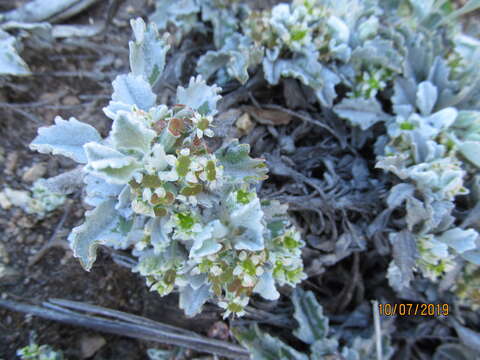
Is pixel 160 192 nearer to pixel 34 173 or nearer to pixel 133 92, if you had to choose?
pixel 133 92

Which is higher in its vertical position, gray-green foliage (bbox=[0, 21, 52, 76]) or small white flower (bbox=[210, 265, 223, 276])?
gray-green foliage (bbox=[0, 21, 52, 76])

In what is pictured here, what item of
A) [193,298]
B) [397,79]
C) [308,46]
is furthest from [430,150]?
[193,298]

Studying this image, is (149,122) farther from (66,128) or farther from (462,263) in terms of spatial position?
(462,263)

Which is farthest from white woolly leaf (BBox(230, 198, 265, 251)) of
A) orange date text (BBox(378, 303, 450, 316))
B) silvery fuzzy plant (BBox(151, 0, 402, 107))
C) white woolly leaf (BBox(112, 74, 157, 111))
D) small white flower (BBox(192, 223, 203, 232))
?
orange date text (BBox(378, 303, 450, 316))

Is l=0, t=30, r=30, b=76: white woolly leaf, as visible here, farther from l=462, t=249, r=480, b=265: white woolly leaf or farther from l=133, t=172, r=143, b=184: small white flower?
l=462, t=249, r=480, b=265: white woolly leaf

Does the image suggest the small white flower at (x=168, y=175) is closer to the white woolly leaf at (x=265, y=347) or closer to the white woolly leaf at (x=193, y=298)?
the white woolly leaf at (x=193, y=298)

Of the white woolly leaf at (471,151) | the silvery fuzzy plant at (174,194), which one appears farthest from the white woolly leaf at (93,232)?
the white woolly leaf at (471,151)

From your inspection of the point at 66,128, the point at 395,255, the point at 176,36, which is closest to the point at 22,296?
the point at 66,128
